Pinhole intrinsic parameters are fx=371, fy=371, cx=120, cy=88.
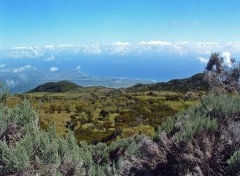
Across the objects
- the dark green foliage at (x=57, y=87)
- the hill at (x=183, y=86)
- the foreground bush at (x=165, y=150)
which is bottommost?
the dark green foliage at (x=57, y=87)

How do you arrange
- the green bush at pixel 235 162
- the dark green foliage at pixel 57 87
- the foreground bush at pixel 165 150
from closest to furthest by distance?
the green bush at pixel 235 162, the foreground bush at pixel 165 150, the dark green foliage at pixel 57 87

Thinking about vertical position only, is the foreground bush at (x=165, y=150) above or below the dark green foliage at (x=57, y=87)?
above

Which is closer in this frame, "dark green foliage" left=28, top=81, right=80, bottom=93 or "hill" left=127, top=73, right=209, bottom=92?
"hill" left=127, top=73, right=209, bottom=92

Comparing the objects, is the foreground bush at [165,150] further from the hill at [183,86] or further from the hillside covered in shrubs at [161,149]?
the hill at [183,86]

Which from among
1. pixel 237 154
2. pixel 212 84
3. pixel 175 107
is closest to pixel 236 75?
pixel 212 84

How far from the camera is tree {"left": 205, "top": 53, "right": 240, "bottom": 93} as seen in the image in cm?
1827

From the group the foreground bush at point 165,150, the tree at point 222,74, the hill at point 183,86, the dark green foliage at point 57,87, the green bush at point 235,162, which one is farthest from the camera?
the dark green foliage at point 57,87

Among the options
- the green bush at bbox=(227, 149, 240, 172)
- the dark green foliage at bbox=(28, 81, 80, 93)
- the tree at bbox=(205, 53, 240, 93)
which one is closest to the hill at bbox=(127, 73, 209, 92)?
the dark green foliage at bbox=(28, 81, 80, 93)

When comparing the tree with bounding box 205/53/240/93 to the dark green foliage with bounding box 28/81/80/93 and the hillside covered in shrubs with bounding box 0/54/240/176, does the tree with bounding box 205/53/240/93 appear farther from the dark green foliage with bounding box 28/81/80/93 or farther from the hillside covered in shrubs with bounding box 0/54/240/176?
the dark green foliage with bounding box 28/81/80/93

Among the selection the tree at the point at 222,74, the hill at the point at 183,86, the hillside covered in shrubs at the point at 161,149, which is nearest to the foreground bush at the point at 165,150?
the hillside covered in shrubs at the point at 161,149

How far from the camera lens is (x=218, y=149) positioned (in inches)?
277

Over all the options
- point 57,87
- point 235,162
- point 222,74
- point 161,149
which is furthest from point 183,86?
point 235,162

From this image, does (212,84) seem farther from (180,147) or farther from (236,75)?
(180,147)

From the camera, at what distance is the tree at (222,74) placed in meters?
18.3
